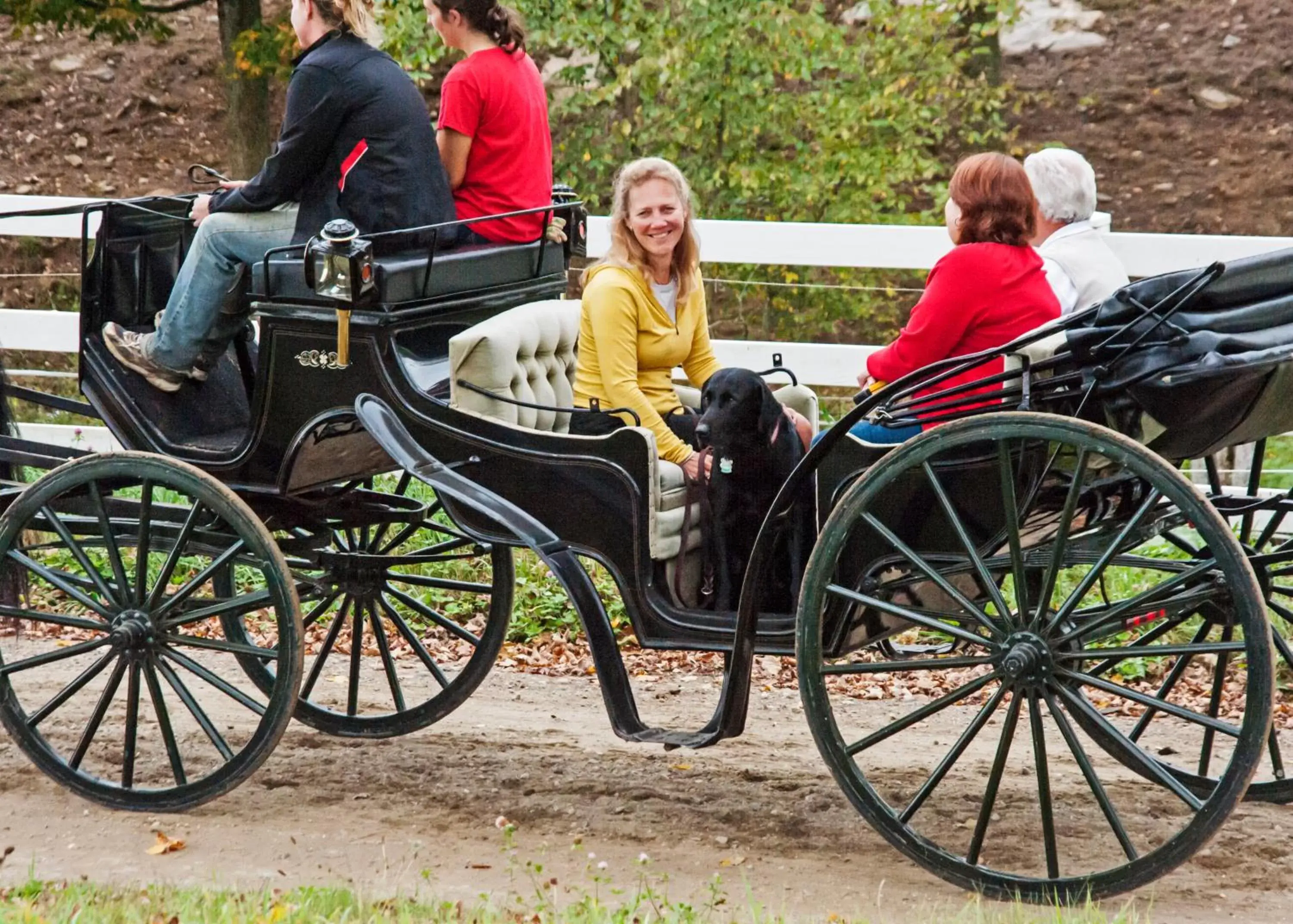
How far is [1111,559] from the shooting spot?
3.41 metres

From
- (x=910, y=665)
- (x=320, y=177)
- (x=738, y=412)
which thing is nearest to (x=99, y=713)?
(x=320, y=177)

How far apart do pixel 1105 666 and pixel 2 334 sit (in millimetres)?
5709

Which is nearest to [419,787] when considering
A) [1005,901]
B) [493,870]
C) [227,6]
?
[493,870]

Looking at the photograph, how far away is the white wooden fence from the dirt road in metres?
2.39

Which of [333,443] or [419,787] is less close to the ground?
[333,443]

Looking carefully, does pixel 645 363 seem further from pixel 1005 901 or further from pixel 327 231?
pixel 1005 901

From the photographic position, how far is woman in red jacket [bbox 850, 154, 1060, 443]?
12.5 feet

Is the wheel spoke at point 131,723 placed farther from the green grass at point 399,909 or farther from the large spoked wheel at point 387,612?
the large spoked wheel at point 387,612

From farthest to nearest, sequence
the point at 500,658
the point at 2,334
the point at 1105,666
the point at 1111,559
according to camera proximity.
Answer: the point at 2,334 → the point at 500,658 → the point at 1105,666 → the point at 1111,559

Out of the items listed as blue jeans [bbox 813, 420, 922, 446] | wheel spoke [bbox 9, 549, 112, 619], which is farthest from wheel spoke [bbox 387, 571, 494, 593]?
blue jeans [bbox 813, 420, 922, 446]

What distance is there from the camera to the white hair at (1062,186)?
4.47m

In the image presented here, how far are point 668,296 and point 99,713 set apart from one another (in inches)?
75.7

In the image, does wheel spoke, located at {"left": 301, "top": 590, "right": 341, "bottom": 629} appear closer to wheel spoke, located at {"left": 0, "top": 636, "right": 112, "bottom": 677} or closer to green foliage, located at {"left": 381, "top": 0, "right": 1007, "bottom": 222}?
wheel spoke, located at {"left": 0, "top": 636, "right": 112, "bottom": 677}

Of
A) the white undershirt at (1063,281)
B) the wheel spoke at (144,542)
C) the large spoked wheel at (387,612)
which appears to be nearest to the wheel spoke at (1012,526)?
the white undershirt at (1063,281)
